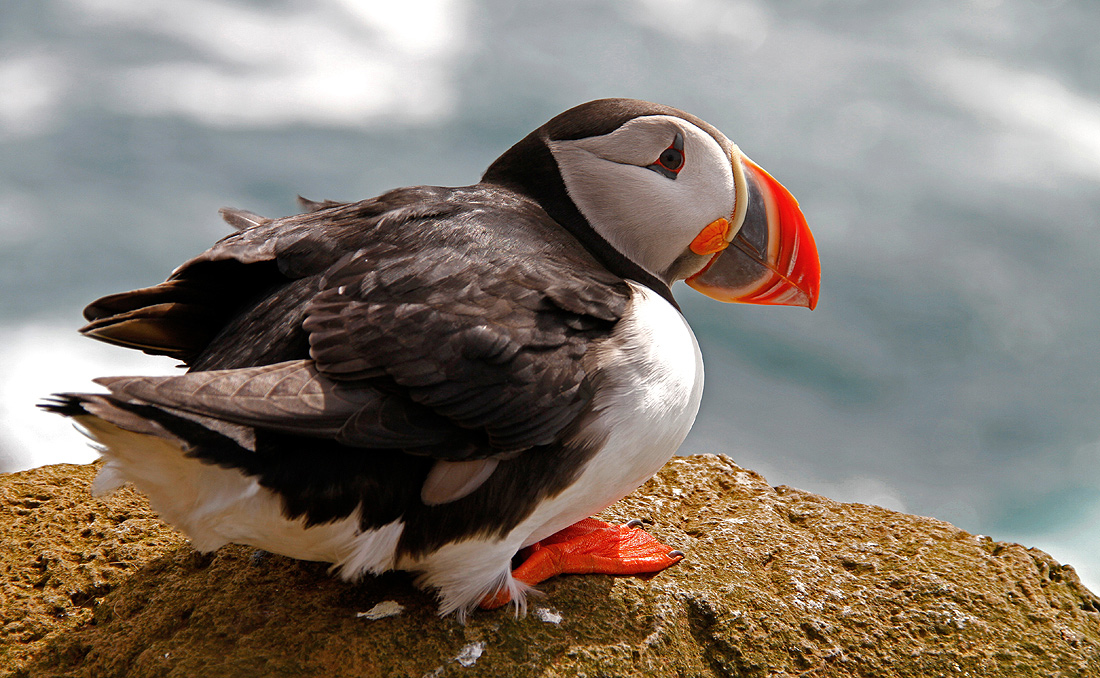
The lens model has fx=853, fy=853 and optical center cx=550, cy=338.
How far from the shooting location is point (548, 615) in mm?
3051

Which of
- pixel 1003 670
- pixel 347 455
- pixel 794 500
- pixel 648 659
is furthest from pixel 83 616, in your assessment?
pixel 1003 670

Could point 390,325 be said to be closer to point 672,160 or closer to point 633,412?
point 633,412

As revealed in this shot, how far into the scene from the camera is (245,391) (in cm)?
231

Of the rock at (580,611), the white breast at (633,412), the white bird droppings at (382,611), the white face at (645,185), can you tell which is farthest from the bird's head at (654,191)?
the white bird droppings at (382,611)

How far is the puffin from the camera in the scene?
8.09 ft

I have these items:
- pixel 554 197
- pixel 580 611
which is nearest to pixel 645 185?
pixel 554 197

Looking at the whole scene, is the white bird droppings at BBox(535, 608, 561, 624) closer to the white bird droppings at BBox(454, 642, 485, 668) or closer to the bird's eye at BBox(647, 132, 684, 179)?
the white bird droppings at BBox(454, 642, 485, 668)

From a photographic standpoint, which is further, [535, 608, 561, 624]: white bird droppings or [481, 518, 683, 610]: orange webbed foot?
[481, 518, 683, 610]: orange webbed foot

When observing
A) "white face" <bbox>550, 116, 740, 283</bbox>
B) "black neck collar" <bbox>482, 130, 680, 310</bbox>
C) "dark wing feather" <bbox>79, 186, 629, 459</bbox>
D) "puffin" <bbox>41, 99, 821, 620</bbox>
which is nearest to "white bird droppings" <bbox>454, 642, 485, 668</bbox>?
"puffin" <bbox>41, 99, 821, 620</bbox>

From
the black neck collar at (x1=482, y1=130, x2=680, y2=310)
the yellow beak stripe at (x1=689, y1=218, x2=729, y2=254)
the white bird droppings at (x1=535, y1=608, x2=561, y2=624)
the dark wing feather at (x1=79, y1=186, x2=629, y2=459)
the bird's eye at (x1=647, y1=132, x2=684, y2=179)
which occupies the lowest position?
the white bird droppings at (x1=535, y1=608, x2=561, y2=624)

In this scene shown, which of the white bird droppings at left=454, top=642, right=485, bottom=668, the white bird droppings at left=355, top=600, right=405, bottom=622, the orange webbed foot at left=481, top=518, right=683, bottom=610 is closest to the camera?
the white bird droppings at left=454, top=642, right=485, bottom=668

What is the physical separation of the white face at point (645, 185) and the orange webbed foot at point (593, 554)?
1151 mm

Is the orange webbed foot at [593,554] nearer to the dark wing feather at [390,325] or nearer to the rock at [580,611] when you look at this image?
the rock at [580,611]

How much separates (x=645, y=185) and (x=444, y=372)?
1463 mm
